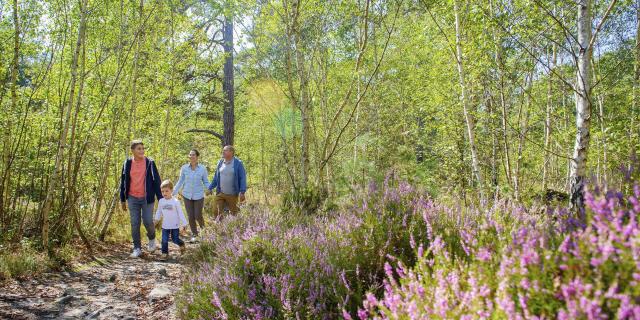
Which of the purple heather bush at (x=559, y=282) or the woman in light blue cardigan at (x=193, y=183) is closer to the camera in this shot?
the purple heather bush at (x=559, y=282)

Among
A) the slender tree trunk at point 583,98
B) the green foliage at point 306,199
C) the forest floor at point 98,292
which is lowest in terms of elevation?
the forest floor at point 98,292

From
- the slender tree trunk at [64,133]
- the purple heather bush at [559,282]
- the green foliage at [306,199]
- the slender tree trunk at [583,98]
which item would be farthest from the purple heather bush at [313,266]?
the slender tree trunk at [64,133]

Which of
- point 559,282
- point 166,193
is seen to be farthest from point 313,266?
point 166,193

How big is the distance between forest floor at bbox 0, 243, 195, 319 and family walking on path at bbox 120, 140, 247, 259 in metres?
0.62

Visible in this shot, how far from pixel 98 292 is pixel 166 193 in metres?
2.30

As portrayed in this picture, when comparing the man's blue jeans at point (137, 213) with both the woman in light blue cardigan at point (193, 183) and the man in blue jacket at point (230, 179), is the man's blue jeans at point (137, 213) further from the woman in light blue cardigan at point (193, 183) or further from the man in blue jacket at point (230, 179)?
the man in blue jacket at point (230, 179)

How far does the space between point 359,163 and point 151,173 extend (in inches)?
234

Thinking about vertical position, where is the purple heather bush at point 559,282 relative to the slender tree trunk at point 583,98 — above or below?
below

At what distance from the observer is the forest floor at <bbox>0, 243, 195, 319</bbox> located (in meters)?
3.73

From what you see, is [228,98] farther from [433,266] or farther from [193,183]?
[433,266]

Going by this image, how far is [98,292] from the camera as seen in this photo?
4.46 meters

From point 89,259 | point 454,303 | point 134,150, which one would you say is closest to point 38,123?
point 134,150

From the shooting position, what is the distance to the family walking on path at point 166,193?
6.11 m

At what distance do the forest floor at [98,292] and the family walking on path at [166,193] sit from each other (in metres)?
0.62
